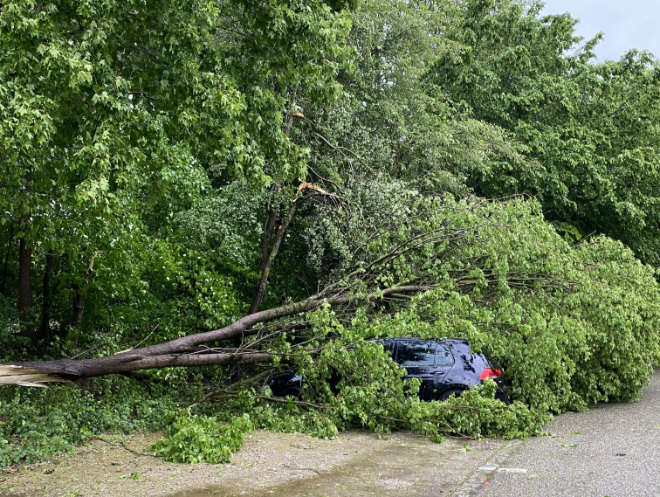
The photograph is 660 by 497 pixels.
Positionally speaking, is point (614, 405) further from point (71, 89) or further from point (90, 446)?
point (71, 89)

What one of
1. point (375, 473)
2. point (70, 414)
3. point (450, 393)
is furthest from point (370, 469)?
point (70, 414)

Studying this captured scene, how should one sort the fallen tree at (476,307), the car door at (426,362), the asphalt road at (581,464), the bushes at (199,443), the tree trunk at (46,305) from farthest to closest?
the tree trunk at (46,305), the car door at (426,362), the fallen tree at (476,307), the bushes at (199,443), the asphalt road at (581,464)

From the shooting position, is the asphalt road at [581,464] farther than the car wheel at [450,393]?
No

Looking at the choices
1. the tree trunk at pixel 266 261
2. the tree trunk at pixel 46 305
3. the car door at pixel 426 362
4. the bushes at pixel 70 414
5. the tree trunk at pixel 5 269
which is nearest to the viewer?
the bushes at pixel 70 414

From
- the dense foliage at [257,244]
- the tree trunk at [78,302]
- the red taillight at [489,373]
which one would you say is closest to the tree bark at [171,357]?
the dense foliage at [257,244]

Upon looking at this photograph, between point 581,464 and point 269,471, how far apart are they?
3721 mm

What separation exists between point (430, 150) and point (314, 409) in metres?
9.83

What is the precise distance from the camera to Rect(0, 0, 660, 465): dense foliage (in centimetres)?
898

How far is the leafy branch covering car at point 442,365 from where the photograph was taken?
34.8 ft

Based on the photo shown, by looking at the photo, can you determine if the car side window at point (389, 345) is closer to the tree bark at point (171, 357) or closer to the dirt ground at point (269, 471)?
the tree bark at point (171, 357)

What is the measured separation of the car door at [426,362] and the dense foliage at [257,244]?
51cm

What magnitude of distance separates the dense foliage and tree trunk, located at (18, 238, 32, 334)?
0.18 ft

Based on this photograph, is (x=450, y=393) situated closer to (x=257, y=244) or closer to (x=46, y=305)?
(x=257, y=244)

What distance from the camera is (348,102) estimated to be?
1603cm
